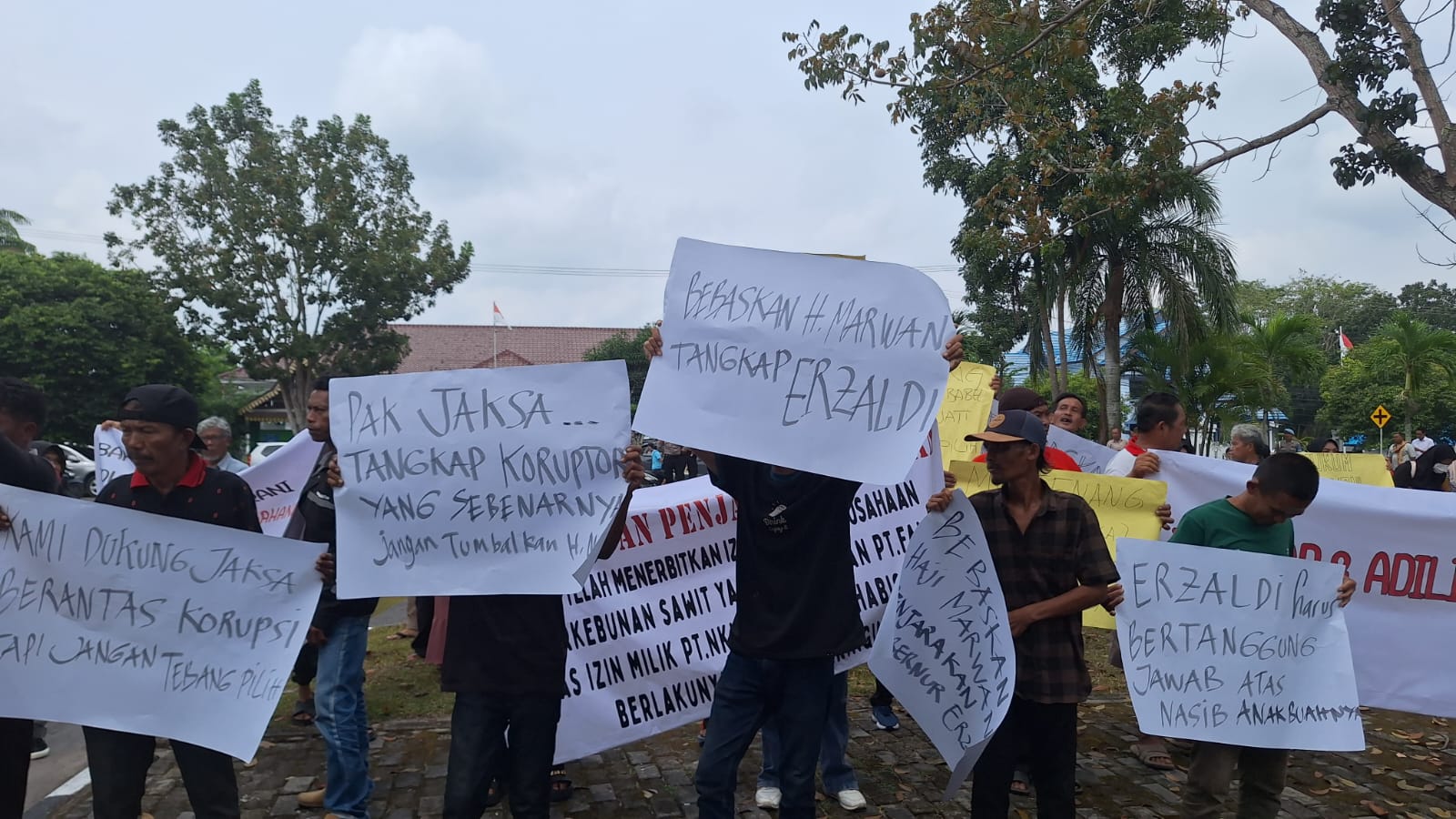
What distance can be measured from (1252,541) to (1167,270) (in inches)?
724

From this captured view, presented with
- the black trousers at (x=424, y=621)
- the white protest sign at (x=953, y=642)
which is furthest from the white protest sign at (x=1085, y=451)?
Result: the black trousers at (x=424, y=621)

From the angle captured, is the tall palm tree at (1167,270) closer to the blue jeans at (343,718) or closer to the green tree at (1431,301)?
the blue jeans at (343,718)

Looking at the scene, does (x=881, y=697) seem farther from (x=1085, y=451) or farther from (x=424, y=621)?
(x=424, y=621)

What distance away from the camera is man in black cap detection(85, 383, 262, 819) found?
3.11 m

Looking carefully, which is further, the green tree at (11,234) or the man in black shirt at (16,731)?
the green tree at (11,234)

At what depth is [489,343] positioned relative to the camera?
7012 centimetres

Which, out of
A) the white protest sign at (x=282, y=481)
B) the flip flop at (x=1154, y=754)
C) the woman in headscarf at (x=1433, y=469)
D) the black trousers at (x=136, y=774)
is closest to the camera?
the black trousers at (x=136, y=774)

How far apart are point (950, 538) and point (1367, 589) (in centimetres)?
270

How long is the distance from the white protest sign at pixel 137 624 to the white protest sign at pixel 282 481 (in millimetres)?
3096

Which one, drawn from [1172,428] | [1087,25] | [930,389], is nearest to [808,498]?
[930,389]

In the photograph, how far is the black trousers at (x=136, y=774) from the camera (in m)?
3.09

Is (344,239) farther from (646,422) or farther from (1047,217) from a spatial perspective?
(646,422)

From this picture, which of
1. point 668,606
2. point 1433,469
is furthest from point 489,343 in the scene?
point 668,606

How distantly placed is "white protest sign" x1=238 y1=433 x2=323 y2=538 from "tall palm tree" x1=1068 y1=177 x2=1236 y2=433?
17.1 meters
